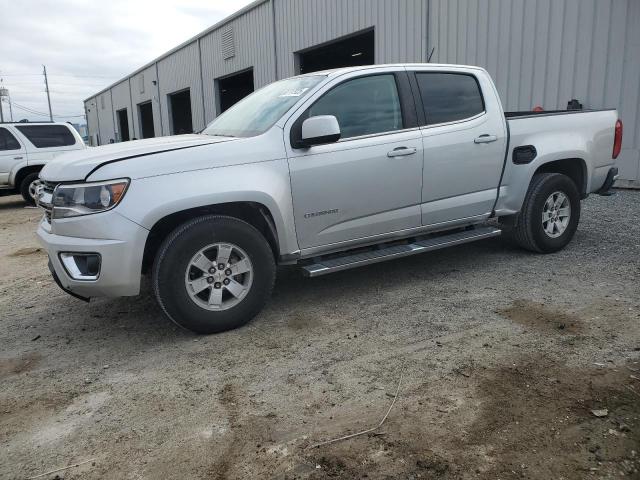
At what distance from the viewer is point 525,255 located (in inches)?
219

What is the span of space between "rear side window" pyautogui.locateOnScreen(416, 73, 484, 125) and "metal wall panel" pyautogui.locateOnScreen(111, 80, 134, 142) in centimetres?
3445

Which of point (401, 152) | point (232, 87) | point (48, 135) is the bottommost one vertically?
point (401, 152)

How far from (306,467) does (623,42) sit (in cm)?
862

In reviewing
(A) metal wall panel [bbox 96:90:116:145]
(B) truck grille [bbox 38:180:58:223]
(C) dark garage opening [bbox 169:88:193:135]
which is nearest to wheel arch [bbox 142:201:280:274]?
(B) truck grille [bbox 38:180:58:223]

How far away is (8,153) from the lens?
1171 cm

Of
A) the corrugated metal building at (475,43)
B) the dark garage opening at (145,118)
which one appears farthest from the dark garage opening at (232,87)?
the dark garage opening at (145,118)

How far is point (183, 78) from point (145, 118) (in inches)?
471

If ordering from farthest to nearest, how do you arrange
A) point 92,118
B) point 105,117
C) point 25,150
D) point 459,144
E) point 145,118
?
point 92,118
point 105,117
point 145,118
point 25,150
point 459,144

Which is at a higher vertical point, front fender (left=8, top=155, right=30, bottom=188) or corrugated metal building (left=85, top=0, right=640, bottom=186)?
corrugated metal building (left=85, top=0, right=640, bottom=186)

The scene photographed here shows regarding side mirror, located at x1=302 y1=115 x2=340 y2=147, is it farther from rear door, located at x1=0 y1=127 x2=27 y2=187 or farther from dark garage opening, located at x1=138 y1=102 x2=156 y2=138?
dark garage opening, located at x1=138 y1=102 x2=156 y2=138

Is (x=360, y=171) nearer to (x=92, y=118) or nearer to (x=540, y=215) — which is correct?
(x=540, y=215)

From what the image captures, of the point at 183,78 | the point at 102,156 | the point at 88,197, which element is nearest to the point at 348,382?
the point at 88,197

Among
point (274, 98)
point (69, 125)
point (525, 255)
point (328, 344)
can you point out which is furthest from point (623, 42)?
point (69, 125)

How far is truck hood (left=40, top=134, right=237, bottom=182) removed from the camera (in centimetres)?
346
